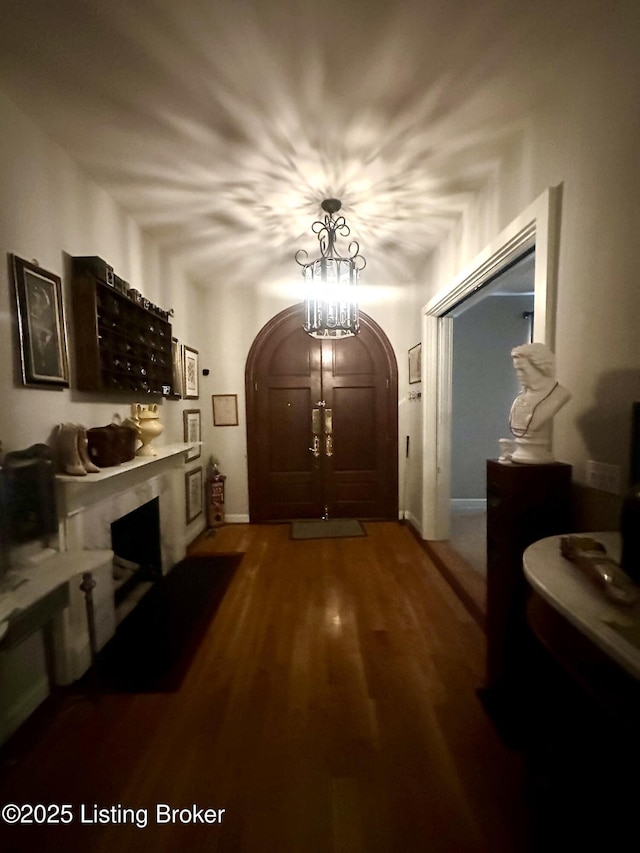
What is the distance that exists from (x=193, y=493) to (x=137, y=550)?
2.67 ft

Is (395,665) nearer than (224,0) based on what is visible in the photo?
No

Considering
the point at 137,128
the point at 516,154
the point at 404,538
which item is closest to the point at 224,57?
the point at 137,128

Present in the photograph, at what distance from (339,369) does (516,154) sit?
2386 mm

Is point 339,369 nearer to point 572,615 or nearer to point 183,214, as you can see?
point 183,214

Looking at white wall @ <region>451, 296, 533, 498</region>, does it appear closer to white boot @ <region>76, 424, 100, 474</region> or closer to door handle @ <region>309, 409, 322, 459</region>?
door handle @ <region>309, 409, 322, 459</region>

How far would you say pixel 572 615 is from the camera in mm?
735

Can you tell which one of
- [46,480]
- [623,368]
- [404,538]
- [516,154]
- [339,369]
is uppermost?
[516,154]

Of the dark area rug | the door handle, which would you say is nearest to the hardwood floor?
the dark area rug

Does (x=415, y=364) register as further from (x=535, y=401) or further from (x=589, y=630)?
(x=589, y=630)

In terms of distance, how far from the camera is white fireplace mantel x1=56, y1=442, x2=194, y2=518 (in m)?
1.70

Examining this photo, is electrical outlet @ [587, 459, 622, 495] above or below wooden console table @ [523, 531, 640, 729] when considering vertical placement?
above

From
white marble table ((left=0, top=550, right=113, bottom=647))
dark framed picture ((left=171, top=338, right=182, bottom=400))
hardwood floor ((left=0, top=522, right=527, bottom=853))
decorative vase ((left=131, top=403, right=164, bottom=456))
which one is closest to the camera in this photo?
hardwood floor ((left=0, top=522, right=527, bottom=853))

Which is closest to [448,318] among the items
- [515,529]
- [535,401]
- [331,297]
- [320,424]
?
[331,297]

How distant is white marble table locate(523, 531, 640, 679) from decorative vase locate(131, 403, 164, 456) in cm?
225
